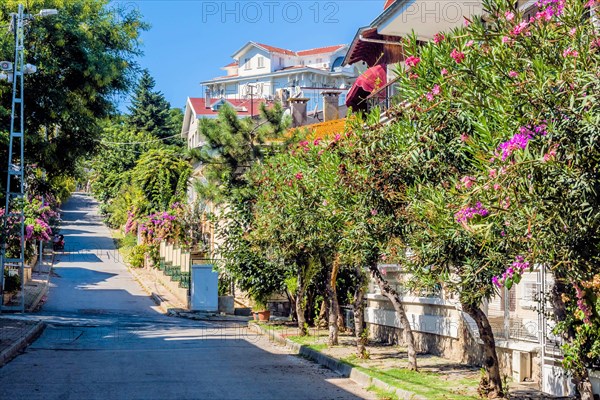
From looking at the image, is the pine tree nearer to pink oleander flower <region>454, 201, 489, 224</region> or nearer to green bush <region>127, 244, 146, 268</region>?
green bush <region>127, 244, 146, 268</region>

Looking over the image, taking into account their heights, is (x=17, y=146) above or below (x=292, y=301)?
above

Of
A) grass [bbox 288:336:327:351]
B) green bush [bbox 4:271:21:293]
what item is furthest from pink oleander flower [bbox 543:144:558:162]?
green bush [bbox 4:271:21:293]

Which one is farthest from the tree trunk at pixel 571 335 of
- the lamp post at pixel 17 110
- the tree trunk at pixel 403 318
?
the lamp post at pixel 17 110

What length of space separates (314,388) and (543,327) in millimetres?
3814

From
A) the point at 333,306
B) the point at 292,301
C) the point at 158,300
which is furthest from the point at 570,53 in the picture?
the point at 158,300

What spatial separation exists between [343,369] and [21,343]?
8.25 meters

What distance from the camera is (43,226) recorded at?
34.9 m

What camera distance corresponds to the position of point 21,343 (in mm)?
20141

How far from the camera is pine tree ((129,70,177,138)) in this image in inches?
3236

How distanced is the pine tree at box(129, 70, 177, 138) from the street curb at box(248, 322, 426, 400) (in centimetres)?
6134

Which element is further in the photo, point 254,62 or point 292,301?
point 254,62

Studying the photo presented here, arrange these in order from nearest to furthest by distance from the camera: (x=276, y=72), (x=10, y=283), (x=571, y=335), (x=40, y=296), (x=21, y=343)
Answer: (x=571, y=335), (x=21, y=343), (x=10, y=283), (x=40, y=296), (x=276, y=72)

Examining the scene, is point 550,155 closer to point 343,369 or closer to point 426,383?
point 426,383

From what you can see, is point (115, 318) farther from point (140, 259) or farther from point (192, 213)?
point (140, 259)
